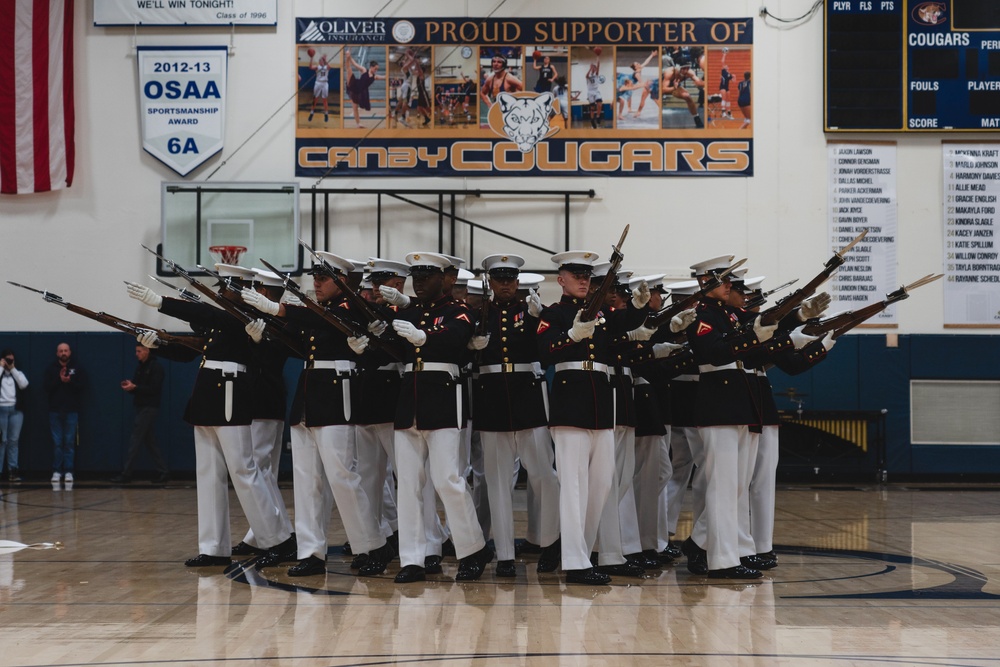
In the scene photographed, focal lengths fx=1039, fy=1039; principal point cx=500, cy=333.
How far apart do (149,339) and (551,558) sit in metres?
3.04

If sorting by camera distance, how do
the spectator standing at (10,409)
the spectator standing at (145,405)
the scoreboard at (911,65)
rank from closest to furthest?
the spectator standing at (145,405)
the spectator standing at (10,409)
the scoreboard at (911,65)

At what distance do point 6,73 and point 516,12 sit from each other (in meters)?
6.72

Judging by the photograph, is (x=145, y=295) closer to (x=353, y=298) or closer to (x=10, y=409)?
(x=353, y=298)

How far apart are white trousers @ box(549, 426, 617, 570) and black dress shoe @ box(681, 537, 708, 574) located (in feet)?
2.33

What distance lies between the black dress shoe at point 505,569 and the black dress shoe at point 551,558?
190mm

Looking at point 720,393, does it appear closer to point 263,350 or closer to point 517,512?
point 263,350

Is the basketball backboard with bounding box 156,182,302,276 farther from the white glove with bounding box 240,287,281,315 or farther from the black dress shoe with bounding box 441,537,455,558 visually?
the white glove with bounding box 240,287,281,315

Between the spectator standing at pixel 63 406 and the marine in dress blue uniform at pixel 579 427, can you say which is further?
the spectator standing at pixel 63 406

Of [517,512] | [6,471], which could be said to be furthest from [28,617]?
[6,471]

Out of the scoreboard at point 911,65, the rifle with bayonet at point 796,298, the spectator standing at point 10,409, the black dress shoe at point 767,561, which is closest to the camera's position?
the rifle with bayonet at point 796,298

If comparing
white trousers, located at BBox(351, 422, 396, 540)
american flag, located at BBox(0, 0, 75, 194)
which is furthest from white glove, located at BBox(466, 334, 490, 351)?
american flag, located at BBox(0, 0, 75, 194)

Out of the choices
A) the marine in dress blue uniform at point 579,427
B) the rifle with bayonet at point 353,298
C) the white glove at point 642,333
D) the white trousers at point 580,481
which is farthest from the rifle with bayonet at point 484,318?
the white glove at point 642,333

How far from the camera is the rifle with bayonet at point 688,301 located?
6.30m

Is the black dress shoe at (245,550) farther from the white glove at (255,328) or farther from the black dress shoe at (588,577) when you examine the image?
the black dress shoe at (588,577)
